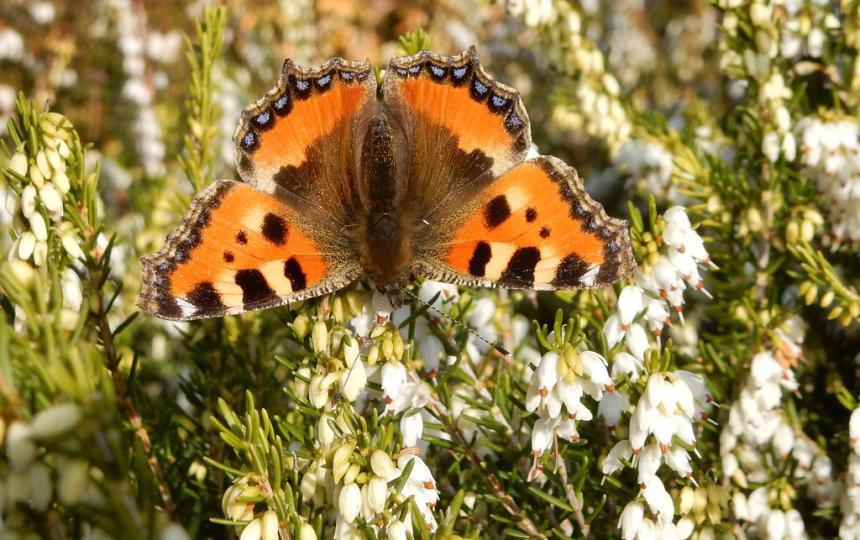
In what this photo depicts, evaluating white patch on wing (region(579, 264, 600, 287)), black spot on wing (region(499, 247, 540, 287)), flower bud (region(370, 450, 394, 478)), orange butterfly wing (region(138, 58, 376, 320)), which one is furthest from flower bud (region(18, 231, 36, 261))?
white patch on wing (region(579, 264, 600, 287))

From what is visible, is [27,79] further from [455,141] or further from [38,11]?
[455,141]

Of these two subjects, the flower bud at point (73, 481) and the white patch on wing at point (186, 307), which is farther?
the white patch on wing at point (186, 307)

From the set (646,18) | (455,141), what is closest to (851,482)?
(455,141)

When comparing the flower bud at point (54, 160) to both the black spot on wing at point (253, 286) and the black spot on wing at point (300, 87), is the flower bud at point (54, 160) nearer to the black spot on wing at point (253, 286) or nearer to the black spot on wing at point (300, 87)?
the black spot on wing at point (253, 286)

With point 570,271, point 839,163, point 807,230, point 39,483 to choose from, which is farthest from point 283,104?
point 839,163

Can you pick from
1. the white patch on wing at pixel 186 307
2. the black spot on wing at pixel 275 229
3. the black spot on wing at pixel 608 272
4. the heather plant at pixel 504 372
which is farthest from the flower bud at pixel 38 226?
the black spot on wing at pixel 608 272

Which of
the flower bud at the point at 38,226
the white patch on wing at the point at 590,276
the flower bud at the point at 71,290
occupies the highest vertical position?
the flower bud at the point at 38,226

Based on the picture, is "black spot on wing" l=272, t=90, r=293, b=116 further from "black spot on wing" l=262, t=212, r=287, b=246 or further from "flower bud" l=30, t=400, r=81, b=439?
"flower bud" l=30, t=400, r=81, b=439

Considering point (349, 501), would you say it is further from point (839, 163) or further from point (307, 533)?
point (839, 163)
